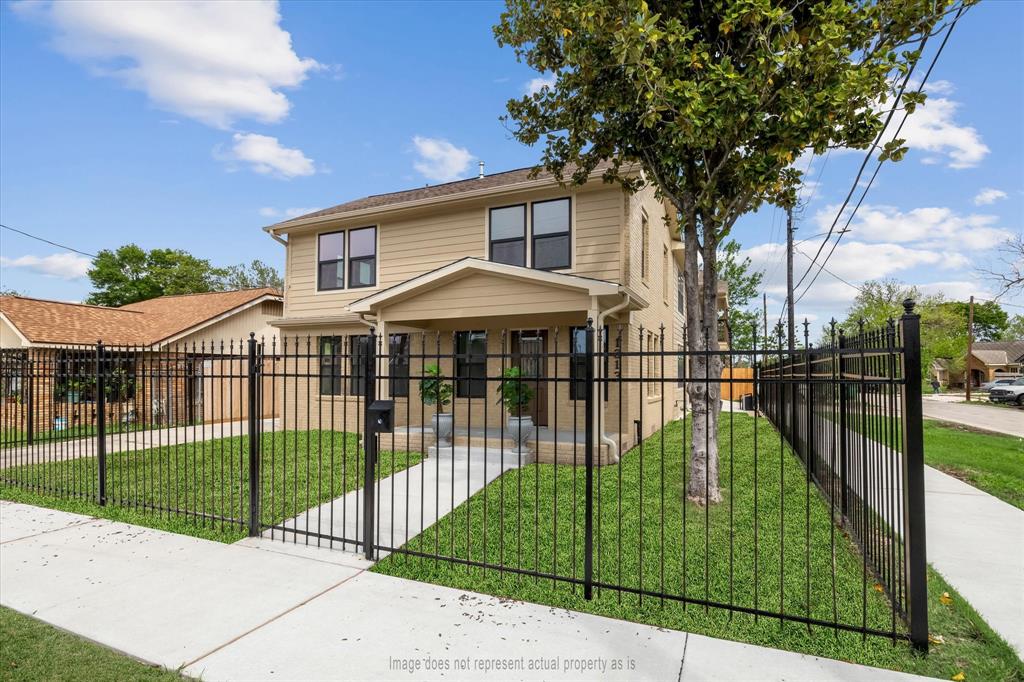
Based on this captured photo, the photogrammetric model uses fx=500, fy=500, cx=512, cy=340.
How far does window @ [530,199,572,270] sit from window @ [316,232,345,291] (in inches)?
230

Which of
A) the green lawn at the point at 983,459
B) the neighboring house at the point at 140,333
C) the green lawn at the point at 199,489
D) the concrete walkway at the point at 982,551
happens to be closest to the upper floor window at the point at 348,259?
the neighboring house at the point at 140,333

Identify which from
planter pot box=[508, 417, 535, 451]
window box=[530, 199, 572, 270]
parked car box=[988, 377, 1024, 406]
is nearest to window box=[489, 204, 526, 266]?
window box=[530, 199, 572, 270]

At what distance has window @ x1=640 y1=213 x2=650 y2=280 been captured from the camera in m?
12.2

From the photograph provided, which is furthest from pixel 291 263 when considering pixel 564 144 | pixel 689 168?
pixel 689 168

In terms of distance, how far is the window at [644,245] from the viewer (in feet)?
39.9

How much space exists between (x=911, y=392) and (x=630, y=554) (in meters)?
2.77

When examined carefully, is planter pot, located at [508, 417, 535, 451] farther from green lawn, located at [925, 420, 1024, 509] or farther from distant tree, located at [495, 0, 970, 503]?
green lawn, located at [925, 420, 1024, 509]

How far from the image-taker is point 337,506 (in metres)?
6.71

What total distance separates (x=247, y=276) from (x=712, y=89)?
167 feet

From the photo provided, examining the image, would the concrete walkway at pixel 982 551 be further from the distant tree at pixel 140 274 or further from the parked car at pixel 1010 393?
the distant tree at pixel 140 274

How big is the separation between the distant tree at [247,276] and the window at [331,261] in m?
37.3

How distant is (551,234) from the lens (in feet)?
37.6

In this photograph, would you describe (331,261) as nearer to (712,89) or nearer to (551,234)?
(551,234)

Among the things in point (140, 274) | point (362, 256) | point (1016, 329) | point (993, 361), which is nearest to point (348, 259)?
point (362, 256)
